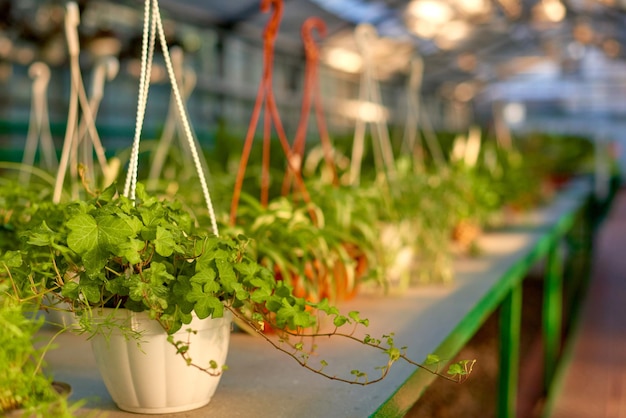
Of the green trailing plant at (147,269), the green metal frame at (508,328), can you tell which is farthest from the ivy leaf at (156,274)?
the green metal frame at (508,328)

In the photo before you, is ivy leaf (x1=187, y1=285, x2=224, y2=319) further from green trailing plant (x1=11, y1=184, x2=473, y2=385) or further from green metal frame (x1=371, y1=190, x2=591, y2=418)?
green metal frame (x1=371, y1=190, x2=591, y2=418)

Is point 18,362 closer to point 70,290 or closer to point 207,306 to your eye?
point 70,290

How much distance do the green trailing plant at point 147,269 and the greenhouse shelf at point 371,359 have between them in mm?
115

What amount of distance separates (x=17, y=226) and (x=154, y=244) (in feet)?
1.68

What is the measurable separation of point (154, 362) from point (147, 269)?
14 cm

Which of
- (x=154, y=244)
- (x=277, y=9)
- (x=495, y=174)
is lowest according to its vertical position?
(x=495, y=174)

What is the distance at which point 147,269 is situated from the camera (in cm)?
88

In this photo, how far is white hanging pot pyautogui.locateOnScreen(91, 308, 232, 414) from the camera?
929 mm

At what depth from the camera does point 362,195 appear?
198cm

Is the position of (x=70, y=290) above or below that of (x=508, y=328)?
above

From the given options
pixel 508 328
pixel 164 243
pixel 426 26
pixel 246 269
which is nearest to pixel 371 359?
pixel 246 269

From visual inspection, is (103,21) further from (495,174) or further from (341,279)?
(341,279)

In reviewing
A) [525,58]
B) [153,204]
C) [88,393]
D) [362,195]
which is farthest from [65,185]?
[525,58]

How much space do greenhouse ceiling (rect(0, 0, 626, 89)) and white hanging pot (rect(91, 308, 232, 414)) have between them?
187 inches
